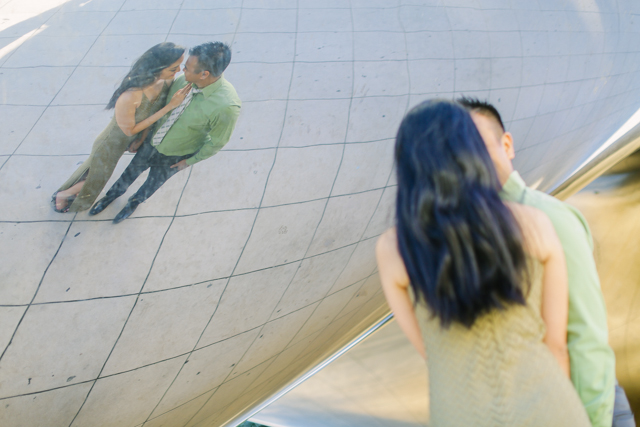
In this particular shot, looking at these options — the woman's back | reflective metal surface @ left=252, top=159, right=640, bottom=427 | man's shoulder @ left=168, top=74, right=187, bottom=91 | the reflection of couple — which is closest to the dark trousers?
the reflection of couple

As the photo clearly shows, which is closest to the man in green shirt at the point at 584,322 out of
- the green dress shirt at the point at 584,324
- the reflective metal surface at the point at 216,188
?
the green dress shirt at the point at 584,324

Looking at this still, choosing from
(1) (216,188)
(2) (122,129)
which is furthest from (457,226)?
(2) (122,129)

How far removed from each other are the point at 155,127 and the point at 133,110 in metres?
0.04

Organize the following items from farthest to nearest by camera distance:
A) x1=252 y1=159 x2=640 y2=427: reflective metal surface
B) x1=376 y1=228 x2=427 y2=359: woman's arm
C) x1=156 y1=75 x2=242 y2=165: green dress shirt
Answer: x1=252 y1=159 x2=640 y2=427: reflective metal surface < x1=156 y1=75 x2=242 y2=165: green dress shirt < x1=376 y1=228 x2=427 y2=359: woman's arm

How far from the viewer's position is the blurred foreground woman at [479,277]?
1.99 feet

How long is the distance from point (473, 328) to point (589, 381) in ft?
0.62

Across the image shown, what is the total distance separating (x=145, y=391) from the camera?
1025mm

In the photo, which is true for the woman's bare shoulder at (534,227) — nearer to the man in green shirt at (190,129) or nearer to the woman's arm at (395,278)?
the woman's arm at (395,278)

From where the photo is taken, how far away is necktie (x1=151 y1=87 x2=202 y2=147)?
799mm

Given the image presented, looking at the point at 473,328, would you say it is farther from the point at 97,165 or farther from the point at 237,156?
the point at 97,165

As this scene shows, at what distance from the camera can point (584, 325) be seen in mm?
683

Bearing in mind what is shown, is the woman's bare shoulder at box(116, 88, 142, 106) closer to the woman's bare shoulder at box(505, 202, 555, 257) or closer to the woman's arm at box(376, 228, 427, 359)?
the woman's arm at box(376, 228, 427, 359)

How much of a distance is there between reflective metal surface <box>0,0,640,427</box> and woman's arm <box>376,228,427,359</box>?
0.92ft

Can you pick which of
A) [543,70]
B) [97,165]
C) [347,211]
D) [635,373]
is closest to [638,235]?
[635,373]
